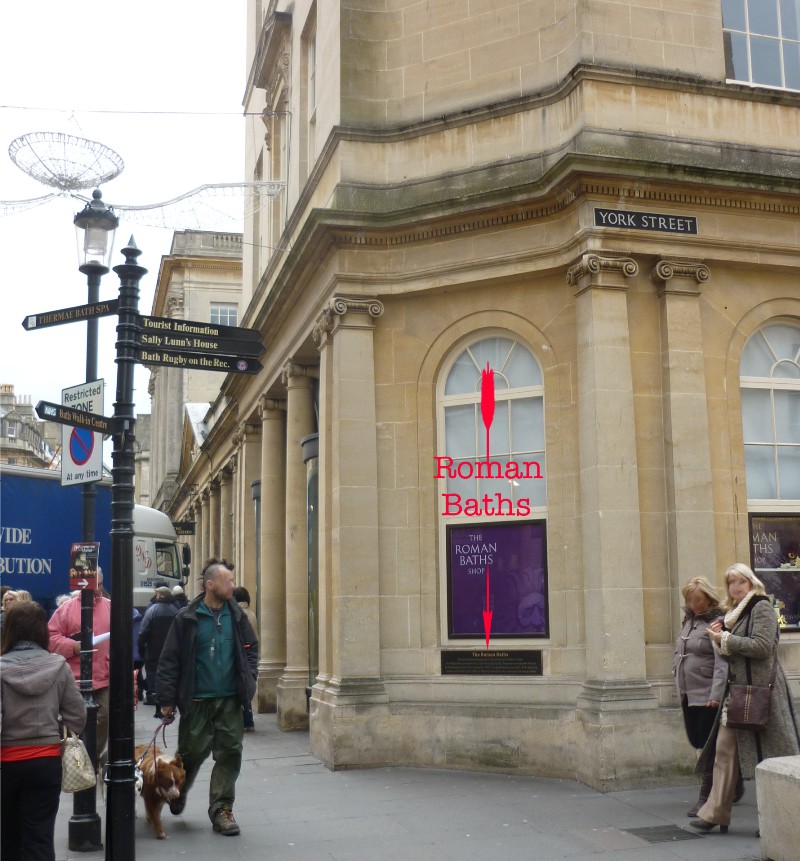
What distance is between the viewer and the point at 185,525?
33.7m

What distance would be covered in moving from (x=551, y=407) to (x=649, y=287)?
5.23ft

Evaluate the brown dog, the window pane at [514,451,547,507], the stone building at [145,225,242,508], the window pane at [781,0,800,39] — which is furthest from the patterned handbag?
the stone building at [145,225,242,508]

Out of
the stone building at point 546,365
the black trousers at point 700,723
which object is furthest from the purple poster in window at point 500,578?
the black trousers at point 700,723

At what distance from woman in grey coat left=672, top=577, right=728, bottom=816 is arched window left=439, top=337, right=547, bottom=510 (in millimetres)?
2932

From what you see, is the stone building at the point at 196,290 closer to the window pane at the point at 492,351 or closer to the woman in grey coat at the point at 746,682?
the window pane at the point at 492,351

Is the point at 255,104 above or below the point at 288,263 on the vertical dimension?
above

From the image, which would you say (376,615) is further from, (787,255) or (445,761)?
(787,255)

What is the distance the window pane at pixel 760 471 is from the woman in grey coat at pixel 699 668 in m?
3.04

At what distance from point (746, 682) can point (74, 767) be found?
4.67 metres

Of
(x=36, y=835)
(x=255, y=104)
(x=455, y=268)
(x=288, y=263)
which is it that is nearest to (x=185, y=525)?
(x=255, y=104)

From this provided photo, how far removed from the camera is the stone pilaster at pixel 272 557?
54.3 feet

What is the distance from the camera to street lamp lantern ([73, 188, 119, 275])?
26.9 ft

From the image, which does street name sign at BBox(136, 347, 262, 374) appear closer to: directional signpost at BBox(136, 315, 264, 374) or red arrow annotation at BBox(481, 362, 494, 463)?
directional signpost at BBox(136, 315, 264, 374)

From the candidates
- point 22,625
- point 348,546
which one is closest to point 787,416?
point 348,546
